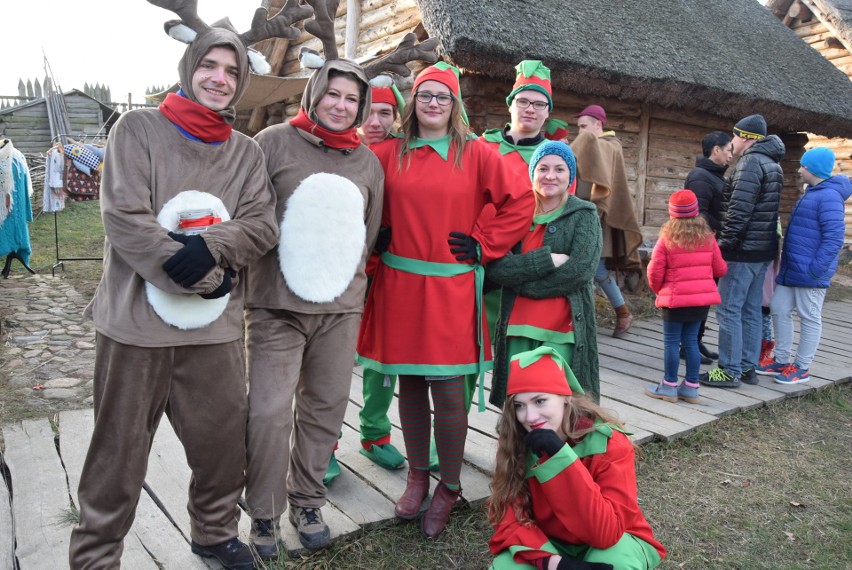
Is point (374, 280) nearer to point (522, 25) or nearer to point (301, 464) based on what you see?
point (301, 464)

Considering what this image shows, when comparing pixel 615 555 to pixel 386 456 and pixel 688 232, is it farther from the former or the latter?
pixel 688 232

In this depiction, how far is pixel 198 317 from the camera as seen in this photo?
1.93 m

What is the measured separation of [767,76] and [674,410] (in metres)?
6.33

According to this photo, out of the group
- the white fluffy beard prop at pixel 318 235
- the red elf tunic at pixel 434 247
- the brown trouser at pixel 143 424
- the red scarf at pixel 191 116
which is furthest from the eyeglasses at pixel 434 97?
the brown trouser at pixel 143 424

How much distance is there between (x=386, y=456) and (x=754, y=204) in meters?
3.05

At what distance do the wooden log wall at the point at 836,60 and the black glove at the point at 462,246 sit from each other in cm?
1267

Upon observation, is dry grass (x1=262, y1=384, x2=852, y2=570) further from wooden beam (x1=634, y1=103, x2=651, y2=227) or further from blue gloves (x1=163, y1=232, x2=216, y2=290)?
wooden beam (x1=634, y1=103, x2=651, y2=227)

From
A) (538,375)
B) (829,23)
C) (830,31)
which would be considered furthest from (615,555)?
(830,31)

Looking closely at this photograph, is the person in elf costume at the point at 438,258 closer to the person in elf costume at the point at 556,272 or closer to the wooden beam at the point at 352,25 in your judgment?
the person in elf costume at the point at 556,272

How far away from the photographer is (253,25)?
7.02 feet

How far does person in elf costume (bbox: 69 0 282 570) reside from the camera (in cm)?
184

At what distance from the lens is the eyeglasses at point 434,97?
236cm

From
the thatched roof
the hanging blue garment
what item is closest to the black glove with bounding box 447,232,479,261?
the thatched roof

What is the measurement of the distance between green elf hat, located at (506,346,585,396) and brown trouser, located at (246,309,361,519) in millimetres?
715
